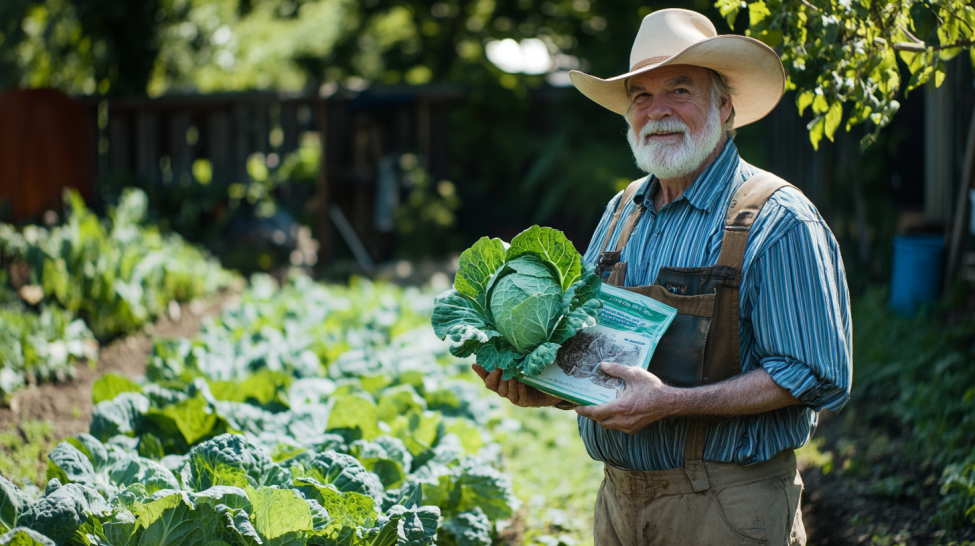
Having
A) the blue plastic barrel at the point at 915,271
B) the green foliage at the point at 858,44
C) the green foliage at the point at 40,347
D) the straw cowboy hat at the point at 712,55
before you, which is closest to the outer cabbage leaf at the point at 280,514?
the straw cowboy hat at the point at 712,55

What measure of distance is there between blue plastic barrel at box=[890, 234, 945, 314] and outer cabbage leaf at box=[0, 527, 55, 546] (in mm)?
5827

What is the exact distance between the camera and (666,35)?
229 centimetres

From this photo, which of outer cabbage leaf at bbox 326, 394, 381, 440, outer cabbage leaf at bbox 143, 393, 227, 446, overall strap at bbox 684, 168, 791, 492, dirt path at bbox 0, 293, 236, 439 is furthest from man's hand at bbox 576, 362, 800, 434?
dirt path at bbox 0, 293, 236, 439

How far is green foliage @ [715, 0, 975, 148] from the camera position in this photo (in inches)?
91.7

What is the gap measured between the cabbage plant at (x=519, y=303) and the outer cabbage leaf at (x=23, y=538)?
1177 millimetres

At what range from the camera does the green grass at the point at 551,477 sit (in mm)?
3580

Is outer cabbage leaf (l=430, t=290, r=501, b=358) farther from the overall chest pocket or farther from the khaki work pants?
the khaki work pants

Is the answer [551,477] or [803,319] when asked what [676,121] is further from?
[551,477]

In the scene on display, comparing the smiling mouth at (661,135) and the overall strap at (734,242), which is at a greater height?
the smiling mouth at (661,135)

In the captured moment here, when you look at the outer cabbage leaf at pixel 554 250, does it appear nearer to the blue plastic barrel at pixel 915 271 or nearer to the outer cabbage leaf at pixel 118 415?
the outer cabbage leaf at pixel 118 415

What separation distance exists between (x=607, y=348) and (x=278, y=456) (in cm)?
157

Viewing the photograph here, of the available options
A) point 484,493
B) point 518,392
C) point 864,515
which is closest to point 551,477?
point 484,493

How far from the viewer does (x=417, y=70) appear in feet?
50.8

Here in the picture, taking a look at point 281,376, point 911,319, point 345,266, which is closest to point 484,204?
point 345,266
